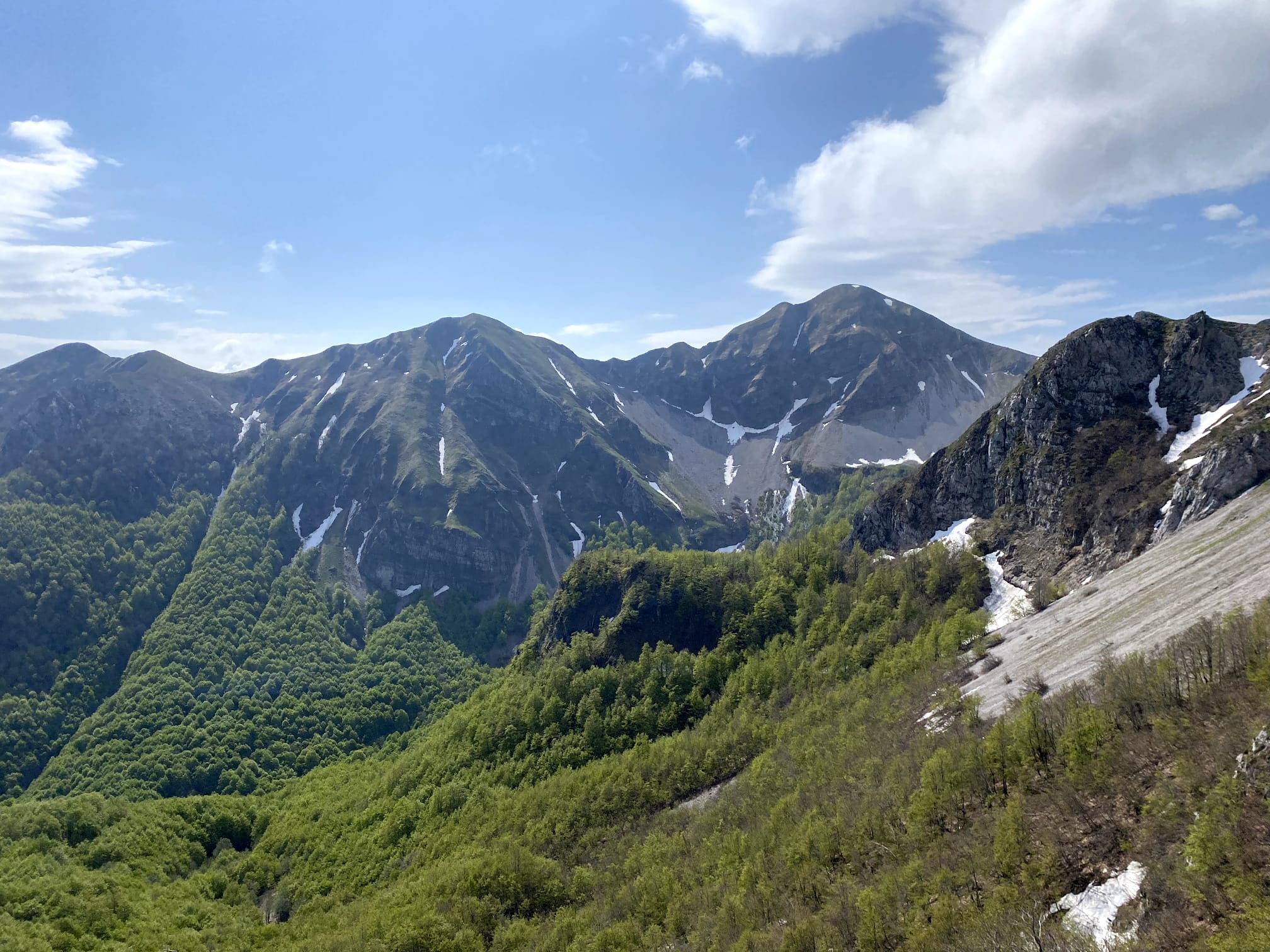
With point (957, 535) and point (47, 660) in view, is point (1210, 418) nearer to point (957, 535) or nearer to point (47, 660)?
point (957, 535)

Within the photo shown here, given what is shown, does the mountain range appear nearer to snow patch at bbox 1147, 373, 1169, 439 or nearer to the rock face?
the rock face


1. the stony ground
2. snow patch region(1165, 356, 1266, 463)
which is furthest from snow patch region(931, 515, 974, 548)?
the stony ground

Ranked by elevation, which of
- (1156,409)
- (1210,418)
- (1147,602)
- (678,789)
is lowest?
(678,789)

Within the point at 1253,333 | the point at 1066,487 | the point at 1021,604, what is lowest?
the point at 1021,604

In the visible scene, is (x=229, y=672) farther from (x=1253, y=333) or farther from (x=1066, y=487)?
(x=1253, y=333)

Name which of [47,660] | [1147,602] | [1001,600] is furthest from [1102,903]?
[47,660]

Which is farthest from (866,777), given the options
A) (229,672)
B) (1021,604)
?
(229,672)
